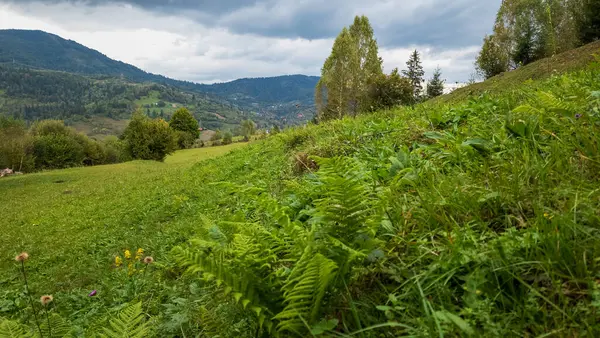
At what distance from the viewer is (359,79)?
3303cm

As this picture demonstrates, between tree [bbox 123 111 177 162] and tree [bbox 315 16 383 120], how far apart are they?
88.4 feet

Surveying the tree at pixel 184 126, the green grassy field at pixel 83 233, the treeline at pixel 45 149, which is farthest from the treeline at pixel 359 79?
the tree at pixel 184 126

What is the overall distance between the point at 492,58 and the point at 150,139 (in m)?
45.7

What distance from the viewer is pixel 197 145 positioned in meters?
84.9

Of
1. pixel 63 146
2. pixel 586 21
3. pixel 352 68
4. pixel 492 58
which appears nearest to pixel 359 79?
pixel 352 68

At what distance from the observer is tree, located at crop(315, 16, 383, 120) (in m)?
32.1

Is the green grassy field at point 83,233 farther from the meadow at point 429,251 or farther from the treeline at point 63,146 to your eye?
the treeline at point 63,146

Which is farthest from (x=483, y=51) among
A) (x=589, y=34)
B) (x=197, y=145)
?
(x=197, y=145)

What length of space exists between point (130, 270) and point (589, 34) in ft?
120

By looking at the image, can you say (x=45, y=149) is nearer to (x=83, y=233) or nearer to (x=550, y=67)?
(x=83, y=233)

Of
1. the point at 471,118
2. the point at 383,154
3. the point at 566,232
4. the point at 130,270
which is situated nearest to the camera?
the point at 566,232

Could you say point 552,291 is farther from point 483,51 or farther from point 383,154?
point 483,51

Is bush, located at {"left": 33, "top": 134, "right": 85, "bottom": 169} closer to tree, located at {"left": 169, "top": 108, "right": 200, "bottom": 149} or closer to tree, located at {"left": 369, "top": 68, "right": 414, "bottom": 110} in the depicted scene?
tree, located at {"left": 169, "top": 108, "right": 200, "bottom": 149}

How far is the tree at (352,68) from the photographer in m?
32.1
